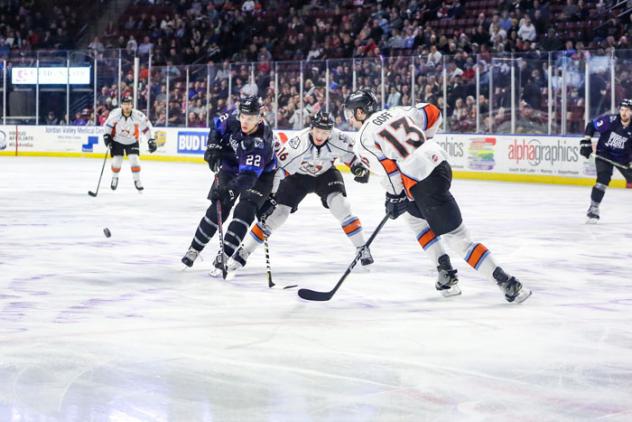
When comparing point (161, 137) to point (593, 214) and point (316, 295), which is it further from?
point (316, 295)

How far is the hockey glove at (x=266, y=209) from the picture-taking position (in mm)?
6254

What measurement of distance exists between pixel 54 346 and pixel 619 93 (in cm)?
1057

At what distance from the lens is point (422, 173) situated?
504cm

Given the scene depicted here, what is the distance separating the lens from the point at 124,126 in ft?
43.4

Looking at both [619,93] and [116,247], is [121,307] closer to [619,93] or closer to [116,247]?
[116,247]

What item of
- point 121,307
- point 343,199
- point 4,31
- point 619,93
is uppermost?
point 4,31

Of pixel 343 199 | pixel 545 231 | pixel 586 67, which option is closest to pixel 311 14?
pixel 586 67

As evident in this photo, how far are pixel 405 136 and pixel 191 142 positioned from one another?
1524 cm

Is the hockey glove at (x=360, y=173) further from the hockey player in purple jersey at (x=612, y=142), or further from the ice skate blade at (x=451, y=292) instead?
the hockey player in purple jersey at (x=612, y=142)

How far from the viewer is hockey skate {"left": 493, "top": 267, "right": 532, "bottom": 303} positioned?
5.02 meters

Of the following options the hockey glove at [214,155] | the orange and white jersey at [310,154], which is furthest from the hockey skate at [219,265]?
the orange and white jersey at [310,154]

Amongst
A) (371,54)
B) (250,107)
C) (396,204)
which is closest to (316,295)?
(396,204)

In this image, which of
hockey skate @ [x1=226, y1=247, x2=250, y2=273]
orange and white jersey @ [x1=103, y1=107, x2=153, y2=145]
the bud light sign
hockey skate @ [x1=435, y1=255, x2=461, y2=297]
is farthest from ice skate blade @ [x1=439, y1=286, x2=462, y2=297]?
the bud light sign

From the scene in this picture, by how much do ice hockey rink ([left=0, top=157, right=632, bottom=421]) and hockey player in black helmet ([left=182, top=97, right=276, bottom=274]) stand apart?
29 cm
